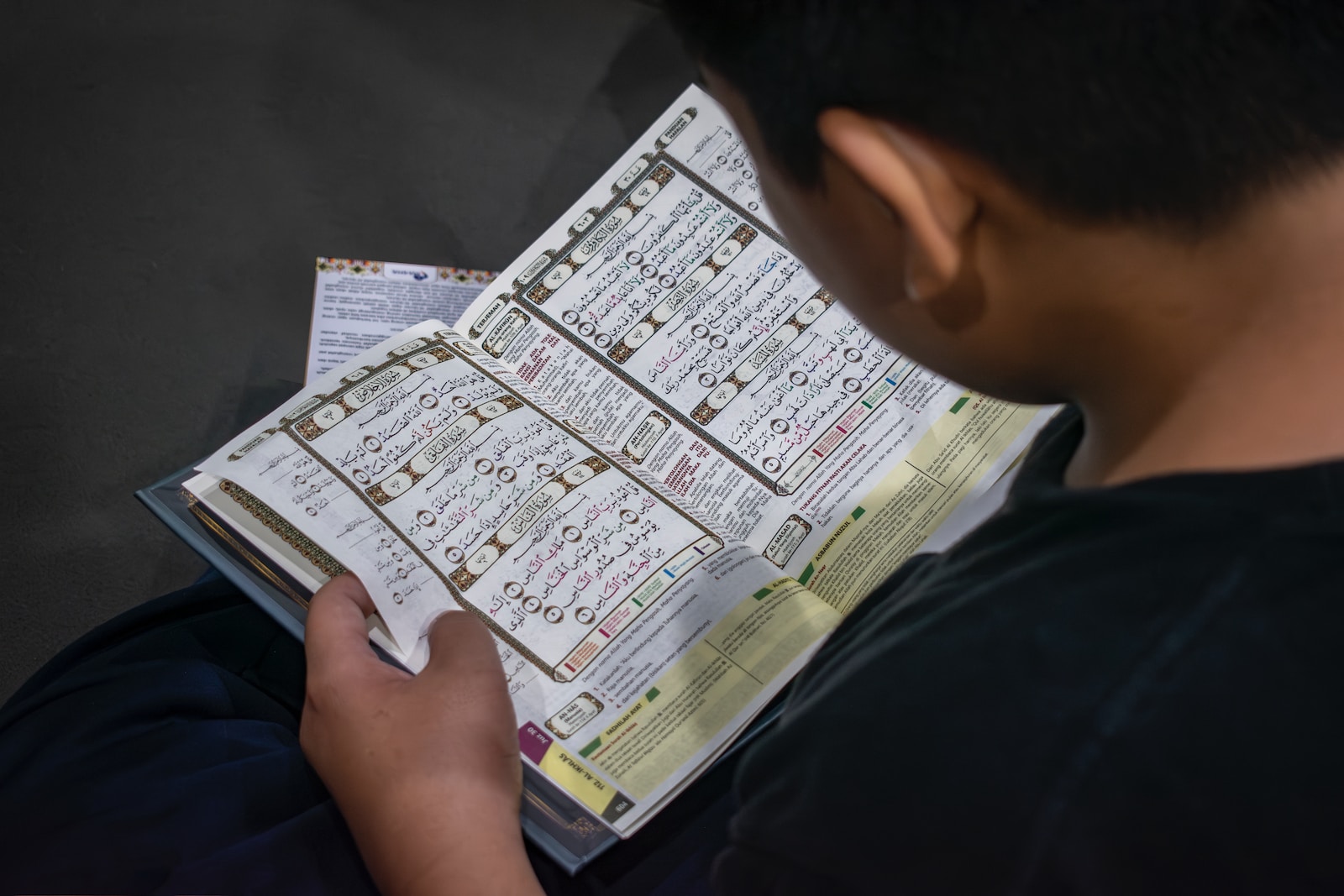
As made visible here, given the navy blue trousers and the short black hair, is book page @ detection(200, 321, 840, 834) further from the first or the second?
the short black hair

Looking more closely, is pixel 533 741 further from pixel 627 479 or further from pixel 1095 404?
pixel 1095 404

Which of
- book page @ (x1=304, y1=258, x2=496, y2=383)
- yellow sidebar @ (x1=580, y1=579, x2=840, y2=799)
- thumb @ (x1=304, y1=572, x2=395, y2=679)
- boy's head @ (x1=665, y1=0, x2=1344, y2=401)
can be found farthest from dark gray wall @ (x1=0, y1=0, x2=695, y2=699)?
boy's head @ (x1=665, y1=0, x2=1344, y2=401)

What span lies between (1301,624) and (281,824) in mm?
427

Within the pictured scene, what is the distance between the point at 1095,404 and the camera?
0.32m

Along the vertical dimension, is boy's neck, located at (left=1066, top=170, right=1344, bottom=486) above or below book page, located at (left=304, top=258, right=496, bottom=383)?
below

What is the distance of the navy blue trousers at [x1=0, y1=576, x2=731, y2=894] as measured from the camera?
0.42 m

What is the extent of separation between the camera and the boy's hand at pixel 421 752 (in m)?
0.41

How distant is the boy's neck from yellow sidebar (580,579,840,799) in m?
0.22

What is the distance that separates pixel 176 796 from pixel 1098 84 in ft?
1.57

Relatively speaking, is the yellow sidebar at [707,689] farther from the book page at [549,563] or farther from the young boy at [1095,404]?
the young boy at [1095,404]

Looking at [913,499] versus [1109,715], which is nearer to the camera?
[1109,715]

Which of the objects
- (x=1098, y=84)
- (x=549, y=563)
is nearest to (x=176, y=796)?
(x=549, y=563)

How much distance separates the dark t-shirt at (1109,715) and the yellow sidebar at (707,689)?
5.3 inches

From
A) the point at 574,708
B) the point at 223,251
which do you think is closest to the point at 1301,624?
the point at 574,708
